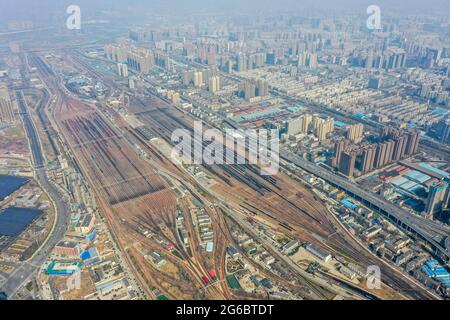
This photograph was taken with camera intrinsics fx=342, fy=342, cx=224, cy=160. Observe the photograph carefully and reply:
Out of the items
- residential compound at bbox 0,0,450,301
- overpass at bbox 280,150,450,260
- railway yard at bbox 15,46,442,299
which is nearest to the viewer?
railway yard at bbox 15,46,442,299

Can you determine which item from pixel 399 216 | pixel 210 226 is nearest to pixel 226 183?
pixel 210 226

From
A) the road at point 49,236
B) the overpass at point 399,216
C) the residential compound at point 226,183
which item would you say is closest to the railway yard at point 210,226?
the residential compound at point 226,183

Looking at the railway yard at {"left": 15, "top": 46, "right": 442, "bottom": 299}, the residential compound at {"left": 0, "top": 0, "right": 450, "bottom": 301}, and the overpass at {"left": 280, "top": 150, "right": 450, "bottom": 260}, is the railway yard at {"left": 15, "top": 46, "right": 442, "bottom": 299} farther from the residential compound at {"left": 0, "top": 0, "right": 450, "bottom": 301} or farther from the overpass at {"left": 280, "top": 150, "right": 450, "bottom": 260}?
the overpass at {"left": 280, "top": 150, "right": 450, "bottom": 260}

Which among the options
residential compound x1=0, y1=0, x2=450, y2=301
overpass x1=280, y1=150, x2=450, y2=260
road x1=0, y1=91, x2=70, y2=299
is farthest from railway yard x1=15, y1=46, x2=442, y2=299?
overpass x1=280, y1=150, x2=450, y2=260

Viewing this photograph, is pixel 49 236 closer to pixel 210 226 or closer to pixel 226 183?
pixel 210 226

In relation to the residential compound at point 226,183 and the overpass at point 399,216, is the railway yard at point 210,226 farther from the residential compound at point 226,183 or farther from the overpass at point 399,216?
the overpass at point 399,216

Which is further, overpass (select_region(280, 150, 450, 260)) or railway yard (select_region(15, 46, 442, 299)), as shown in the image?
overpass (select_region(280, 150, 450, 260))
